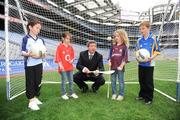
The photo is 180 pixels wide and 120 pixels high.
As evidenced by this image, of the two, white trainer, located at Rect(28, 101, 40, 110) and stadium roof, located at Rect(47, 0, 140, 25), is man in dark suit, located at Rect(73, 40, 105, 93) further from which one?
stadium roof, located at Rect(47, 0, 140, 25)

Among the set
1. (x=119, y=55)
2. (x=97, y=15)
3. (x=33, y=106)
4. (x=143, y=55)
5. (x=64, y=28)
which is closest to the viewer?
(x=33, y=106)

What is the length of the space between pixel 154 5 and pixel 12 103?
640cm

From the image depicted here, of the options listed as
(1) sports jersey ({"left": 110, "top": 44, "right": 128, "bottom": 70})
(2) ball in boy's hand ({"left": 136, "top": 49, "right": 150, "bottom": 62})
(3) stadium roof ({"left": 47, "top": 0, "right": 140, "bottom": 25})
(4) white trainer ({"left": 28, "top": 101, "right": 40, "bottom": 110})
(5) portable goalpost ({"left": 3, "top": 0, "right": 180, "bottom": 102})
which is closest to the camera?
(4) white trainer ({"left": 28, "top": 101, "right": 40, "bottom": 110})

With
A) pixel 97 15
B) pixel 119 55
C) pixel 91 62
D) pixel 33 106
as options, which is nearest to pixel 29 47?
pixel 33 106

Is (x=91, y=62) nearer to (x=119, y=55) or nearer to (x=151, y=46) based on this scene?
(x=119, y=55)

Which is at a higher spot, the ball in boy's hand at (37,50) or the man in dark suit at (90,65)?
the ball in boy's hand at (37,50)

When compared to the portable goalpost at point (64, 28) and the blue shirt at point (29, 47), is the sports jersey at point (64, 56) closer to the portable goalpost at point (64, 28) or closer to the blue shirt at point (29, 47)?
the blue shirt at point (29, 47)

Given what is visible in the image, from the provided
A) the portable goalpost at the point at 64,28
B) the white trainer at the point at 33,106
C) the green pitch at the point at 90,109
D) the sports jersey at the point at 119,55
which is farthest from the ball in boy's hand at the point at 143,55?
the white trainer at the point at 33,106

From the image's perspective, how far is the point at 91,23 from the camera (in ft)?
27.1

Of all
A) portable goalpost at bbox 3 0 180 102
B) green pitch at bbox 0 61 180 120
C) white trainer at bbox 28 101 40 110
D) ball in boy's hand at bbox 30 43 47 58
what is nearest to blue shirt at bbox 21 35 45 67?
ball in boy's hand at bbox 30 43 47 58

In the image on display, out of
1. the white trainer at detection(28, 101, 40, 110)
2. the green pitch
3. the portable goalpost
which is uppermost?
the portable goalpost

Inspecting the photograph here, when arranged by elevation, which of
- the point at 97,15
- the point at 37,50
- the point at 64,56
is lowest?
the point at 64,56

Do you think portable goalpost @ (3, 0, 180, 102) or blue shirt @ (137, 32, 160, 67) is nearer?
blue shirt @ (137, 32, 160, 67)

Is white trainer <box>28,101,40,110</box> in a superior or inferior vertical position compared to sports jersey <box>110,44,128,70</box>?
inferior
